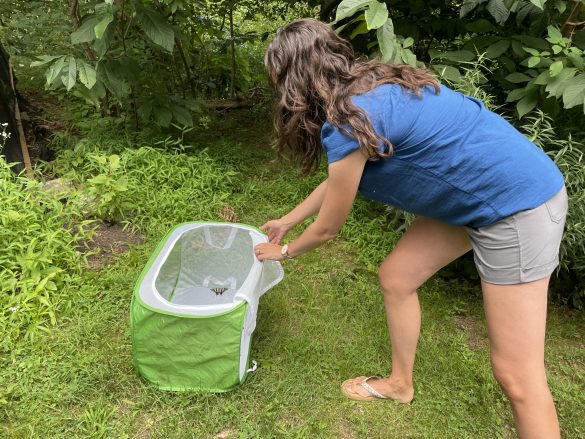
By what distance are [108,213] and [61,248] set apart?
1.43 ft

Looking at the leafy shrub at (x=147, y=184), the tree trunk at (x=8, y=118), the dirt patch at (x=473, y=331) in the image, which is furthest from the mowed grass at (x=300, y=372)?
the tree trunk at (x=8, y=118)

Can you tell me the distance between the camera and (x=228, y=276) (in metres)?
2.42

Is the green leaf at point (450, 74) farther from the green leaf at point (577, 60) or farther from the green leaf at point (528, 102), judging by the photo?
the green leaf at point (577, 60)

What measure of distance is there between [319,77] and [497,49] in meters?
1.53

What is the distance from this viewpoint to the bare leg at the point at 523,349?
1438mm

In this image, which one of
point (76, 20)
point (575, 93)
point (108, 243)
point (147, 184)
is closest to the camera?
point (575, 93)

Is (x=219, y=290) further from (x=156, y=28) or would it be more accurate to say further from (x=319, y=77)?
(x=156, y=28)

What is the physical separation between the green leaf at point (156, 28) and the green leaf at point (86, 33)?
0.82ft

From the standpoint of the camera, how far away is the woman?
52.2 inches

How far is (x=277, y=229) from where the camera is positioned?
2.01 meters

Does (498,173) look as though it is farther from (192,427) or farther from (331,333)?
(192,427)

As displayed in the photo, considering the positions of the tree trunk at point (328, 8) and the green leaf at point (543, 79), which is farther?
the tree trunk at point (328, 8)

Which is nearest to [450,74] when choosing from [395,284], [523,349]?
[395,284]

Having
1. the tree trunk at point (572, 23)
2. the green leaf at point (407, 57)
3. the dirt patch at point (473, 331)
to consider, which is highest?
the tree trunk at point (572, 23)
